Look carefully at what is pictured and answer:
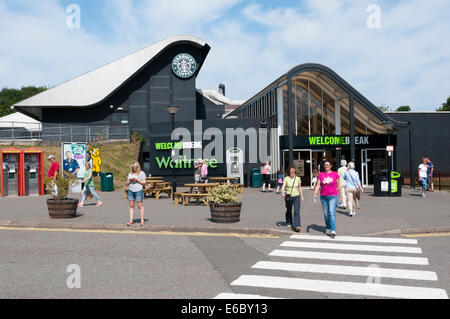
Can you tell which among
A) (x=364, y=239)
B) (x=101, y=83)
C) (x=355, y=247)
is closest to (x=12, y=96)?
(x=101, y=83)

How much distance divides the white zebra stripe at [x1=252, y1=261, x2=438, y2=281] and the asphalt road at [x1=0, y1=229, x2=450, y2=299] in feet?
0.14

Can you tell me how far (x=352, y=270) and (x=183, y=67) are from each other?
127 ft

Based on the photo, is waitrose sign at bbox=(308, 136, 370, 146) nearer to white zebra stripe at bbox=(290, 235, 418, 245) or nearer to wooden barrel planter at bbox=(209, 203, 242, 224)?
wooden barrel planter at bbox=(209, 203, 242, 224)

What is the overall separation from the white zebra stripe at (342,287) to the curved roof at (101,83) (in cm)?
3807

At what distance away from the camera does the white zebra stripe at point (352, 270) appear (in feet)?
20.4

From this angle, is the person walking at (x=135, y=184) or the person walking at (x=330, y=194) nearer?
the person walking at (x=330, y=194)

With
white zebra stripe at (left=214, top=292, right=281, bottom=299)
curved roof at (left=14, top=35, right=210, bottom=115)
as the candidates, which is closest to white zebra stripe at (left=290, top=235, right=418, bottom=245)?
white zebra stripe at (left=214, top=292, right=281, bottom=299)

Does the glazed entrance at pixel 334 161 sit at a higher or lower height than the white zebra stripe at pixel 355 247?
higher

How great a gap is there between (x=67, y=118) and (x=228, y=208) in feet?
121

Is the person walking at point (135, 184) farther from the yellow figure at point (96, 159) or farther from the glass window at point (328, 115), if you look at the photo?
the glass window at point (328, 115)

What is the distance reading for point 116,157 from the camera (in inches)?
1268

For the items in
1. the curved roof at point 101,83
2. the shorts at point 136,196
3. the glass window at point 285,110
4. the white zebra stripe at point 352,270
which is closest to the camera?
the white zebra stripe at point 352,270

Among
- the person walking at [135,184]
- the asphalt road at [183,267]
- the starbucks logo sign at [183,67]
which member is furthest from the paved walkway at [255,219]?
the starbucks logo sign at [183,67]
